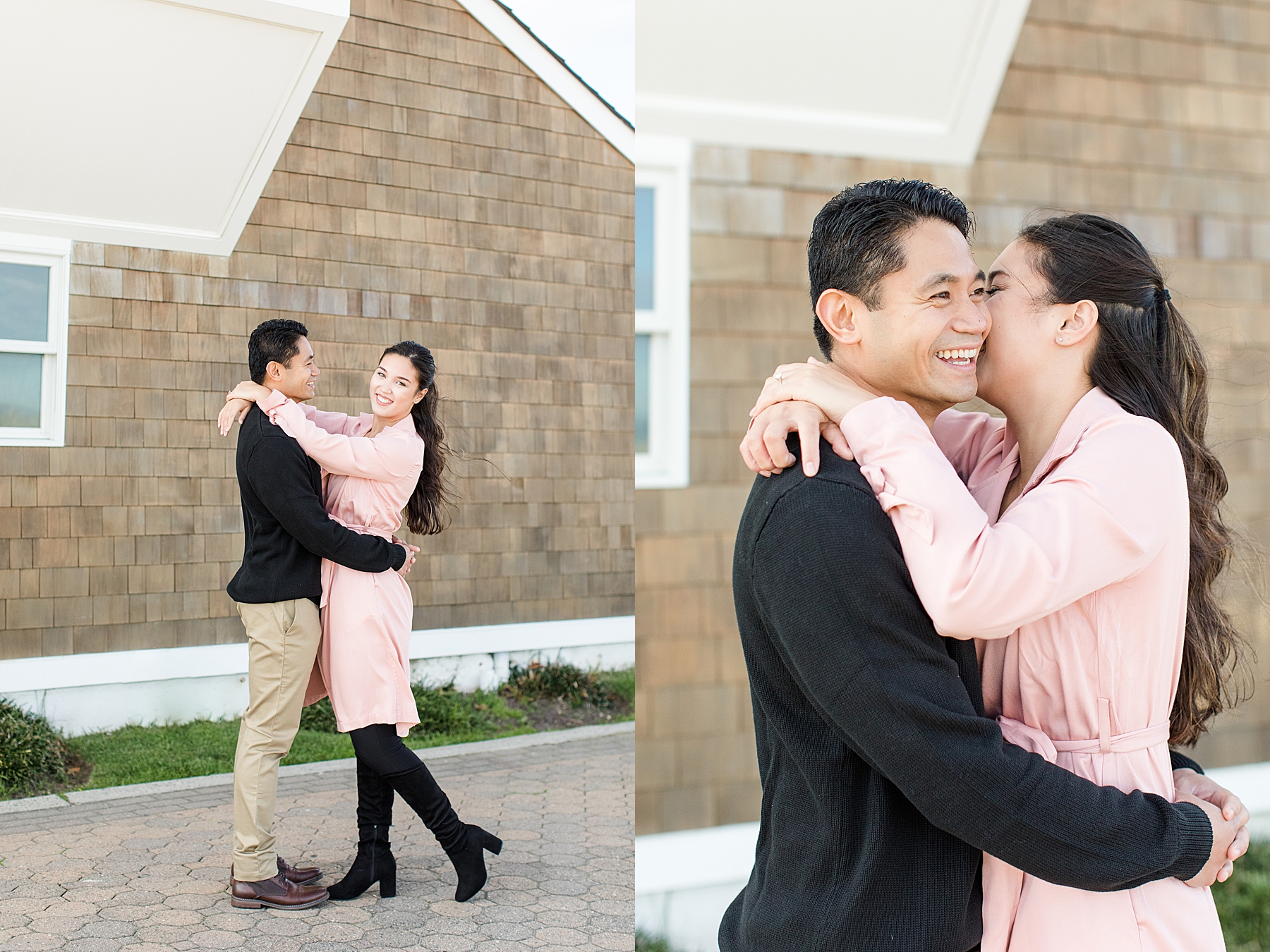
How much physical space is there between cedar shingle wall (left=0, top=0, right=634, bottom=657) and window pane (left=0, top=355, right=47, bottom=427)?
0.10 m

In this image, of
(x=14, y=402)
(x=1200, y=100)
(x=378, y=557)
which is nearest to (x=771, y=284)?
(x=378, y=557)

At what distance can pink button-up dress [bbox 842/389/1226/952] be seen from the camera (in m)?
1.13

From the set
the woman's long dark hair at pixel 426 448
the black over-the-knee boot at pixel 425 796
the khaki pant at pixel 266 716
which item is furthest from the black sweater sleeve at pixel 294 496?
the black over-the-knee boot at pixel 425 796

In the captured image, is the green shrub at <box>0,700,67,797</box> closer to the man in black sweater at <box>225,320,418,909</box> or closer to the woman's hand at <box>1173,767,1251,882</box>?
the man in black sweater at <box>225,320,418,909</box>

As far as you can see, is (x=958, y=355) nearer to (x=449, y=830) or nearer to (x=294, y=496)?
(x=294, y=496)

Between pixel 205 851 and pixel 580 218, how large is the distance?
2.94 metres

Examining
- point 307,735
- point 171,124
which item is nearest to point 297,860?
point 307,735

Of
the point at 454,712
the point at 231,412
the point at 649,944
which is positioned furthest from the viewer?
the point at 454,712

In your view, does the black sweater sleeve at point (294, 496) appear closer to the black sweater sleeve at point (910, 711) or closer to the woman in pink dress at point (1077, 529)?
the woman in pink dress at point (1077, 529)

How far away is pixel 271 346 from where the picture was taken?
3416 mm

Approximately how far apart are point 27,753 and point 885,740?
326cm

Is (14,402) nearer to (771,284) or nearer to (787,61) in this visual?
(771,284)

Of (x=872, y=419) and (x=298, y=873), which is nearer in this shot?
(x=872, y=419)

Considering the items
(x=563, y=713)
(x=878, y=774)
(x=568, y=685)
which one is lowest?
(x=563, y=713)
